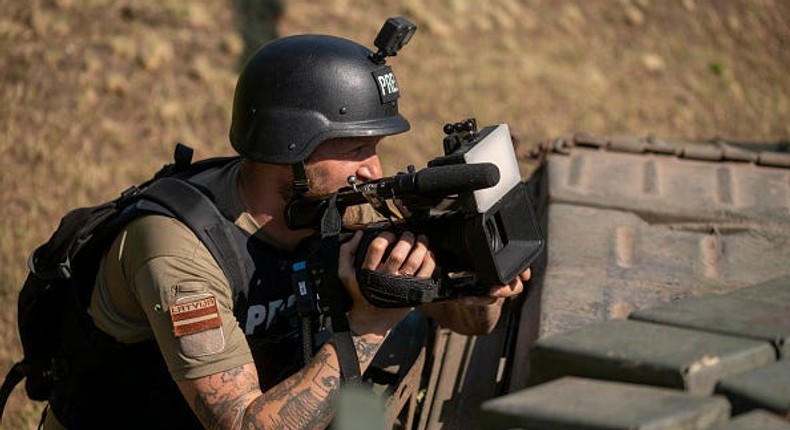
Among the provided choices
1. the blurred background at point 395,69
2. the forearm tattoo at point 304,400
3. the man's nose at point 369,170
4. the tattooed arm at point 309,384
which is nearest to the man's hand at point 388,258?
the tattooed arm at point 309,384

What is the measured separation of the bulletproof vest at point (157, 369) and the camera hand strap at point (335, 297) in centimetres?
28

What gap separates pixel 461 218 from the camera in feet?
10.1

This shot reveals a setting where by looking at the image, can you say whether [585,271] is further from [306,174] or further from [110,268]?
[110,268]

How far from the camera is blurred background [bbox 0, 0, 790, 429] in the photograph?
7.13 metres

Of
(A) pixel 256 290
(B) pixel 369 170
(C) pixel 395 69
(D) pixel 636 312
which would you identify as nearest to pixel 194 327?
(A) pixel 256 290

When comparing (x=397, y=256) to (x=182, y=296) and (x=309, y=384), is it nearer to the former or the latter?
(x=309, y=384)

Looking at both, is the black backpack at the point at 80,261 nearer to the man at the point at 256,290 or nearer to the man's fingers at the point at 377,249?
the man at the point at 256,290

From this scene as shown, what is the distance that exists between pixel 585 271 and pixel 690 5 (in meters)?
7.23

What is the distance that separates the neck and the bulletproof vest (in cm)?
4

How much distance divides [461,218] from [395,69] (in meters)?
5.79

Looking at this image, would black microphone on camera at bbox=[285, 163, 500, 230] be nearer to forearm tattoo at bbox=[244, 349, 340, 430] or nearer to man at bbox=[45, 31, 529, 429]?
man at bbox=[45, 31, 529, 429]

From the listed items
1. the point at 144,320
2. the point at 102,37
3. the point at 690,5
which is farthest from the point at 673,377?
the point at 690,5

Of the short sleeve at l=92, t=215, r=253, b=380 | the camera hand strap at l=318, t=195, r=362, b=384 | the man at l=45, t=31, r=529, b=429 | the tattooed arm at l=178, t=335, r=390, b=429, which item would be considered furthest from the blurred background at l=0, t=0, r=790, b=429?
the camera hand strap at l=318, t=195, r=362, b=384

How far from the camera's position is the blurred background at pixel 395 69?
713 cm
